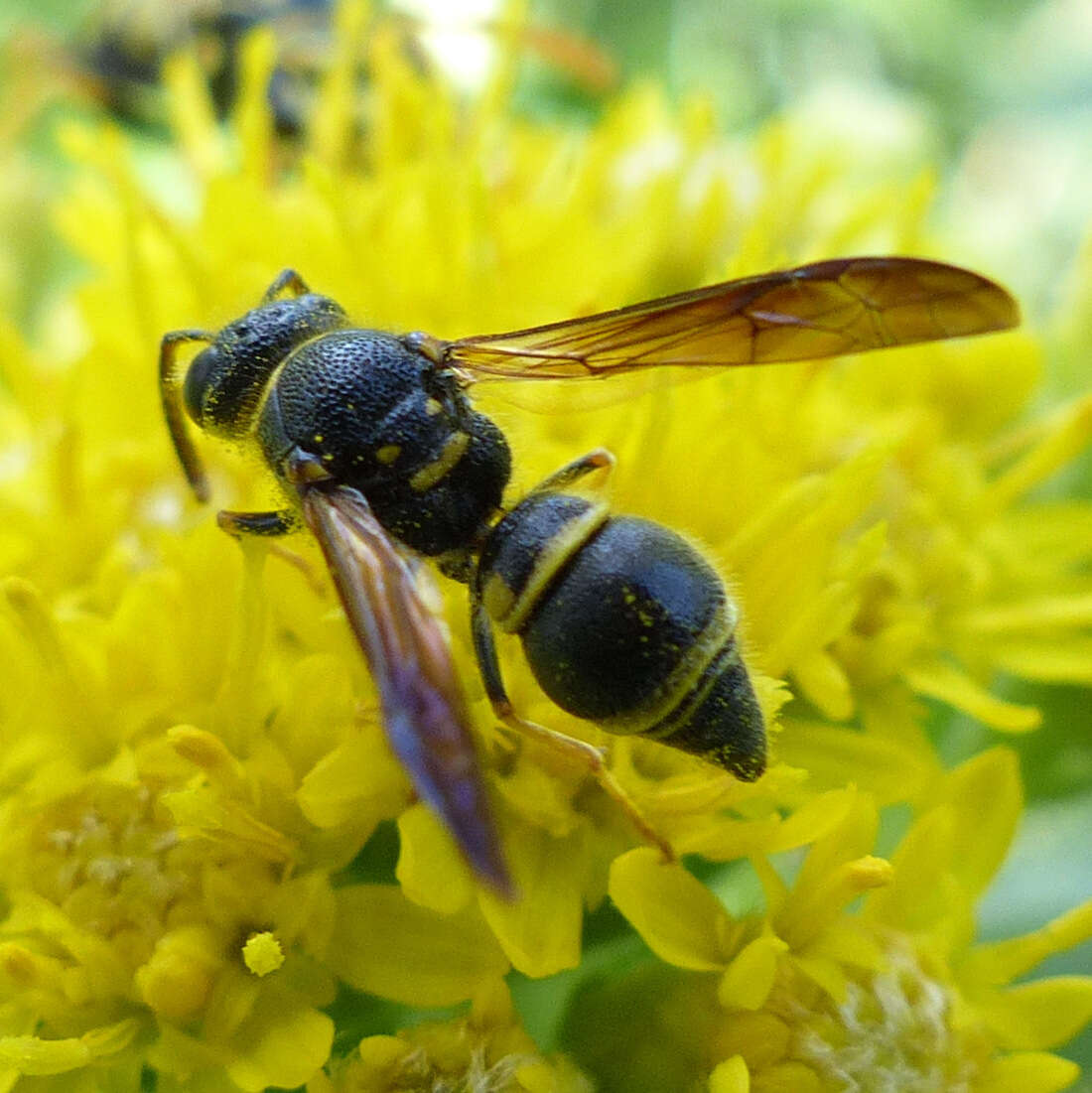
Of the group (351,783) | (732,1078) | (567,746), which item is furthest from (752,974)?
(351,783)

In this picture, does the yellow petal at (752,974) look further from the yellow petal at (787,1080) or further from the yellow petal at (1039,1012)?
the yellow petal at (1039,1012)

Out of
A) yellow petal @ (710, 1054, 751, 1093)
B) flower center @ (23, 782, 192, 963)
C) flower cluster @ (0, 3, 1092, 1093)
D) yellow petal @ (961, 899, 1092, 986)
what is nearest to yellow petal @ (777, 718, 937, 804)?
flower cluster @ (0, 3, 1092, 1093)

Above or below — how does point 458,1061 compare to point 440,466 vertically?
below

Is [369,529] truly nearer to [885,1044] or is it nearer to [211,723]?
[211,723]

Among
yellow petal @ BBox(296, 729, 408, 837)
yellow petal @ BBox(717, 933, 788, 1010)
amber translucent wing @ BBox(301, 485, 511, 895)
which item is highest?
amber translucent wing @ BBox(301, 485, 511, 895)

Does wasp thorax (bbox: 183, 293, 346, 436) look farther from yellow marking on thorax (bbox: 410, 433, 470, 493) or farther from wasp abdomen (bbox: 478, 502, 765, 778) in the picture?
wasp abdomen (bbox: 478, 502, 765, 778)

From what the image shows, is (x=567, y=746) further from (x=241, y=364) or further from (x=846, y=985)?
(x=241, y=364)

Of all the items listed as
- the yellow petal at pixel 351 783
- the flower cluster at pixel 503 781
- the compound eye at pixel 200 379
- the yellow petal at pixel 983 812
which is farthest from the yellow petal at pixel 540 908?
the compound eye at pixel 200 379
